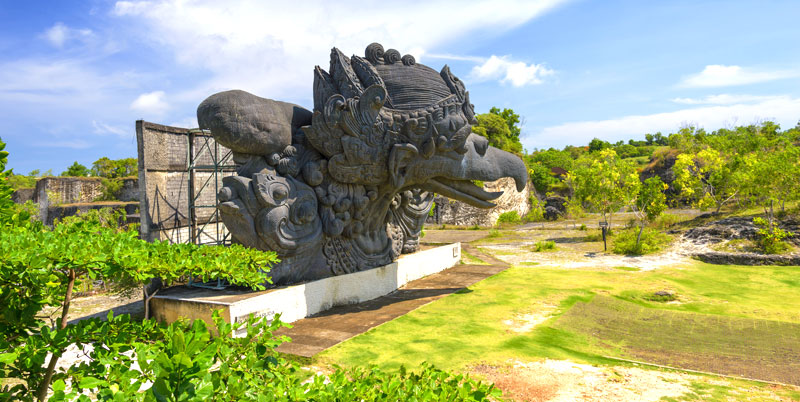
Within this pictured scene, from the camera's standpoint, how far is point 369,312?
742cm

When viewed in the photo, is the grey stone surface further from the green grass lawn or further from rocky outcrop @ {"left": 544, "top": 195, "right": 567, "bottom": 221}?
rocky outcrop @ {"left": 544, "top": 195, "right": 567, "bottom": 221}

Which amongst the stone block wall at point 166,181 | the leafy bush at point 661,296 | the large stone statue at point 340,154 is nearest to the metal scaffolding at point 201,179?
the stone block wall at point 166,181

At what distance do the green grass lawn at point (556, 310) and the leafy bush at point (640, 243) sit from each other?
1516 mm

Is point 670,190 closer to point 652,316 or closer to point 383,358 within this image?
point 652,316

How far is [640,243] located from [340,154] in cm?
921

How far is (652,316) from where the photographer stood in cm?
705

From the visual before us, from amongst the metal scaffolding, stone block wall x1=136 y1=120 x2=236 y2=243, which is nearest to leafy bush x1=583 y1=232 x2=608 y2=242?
the metal scaffolding

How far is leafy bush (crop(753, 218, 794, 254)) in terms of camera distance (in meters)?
11.7

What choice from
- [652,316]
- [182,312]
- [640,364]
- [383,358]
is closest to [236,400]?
[383,358]

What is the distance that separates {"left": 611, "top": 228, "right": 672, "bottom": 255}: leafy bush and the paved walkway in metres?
4.04

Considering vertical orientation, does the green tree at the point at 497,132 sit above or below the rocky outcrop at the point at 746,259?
above

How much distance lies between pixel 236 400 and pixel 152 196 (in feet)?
26.2

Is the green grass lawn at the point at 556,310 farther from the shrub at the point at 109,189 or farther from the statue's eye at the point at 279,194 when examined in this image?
the shrub at the point at 109,189

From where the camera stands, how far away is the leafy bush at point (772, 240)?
38.5ft
